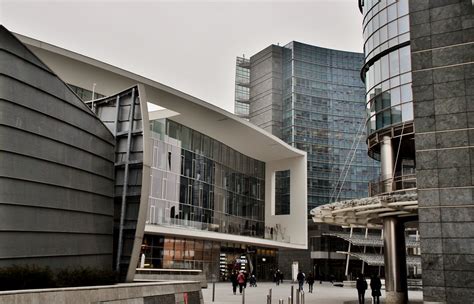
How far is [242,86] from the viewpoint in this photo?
287 ft

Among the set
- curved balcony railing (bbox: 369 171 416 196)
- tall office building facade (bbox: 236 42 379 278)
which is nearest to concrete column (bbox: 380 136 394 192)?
curved balcony railing (bbox: 369 171 416 196)

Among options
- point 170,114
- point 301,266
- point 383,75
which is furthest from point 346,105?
point 383,75

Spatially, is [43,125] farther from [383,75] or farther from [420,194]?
[383,75]

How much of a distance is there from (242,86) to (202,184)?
136 feet

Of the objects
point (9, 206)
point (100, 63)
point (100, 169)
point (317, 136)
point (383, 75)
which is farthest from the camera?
point (317, 136)

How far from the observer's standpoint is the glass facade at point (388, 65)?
28500mm

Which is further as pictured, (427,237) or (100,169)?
(100,169)

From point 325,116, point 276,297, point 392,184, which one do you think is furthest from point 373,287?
point 325,116

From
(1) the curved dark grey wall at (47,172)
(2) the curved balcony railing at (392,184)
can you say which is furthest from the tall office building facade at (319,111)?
(1) the curved dark grey wall at (47,172)

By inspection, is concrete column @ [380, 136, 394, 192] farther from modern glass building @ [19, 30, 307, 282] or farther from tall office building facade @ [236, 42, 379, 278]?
tall office building facade @ [236, 42, 379, 278]

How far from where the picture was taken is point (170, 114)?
4506 centimetres

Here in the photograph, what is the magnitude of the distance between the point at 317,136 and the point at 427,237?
6486 cm

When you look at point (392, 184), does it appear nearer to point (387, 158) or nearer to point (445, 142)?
point (387, 158)

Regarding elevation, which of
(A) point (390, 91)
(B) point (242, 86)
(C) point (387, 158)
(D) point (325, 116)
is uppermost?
(B) point (242, 86)
